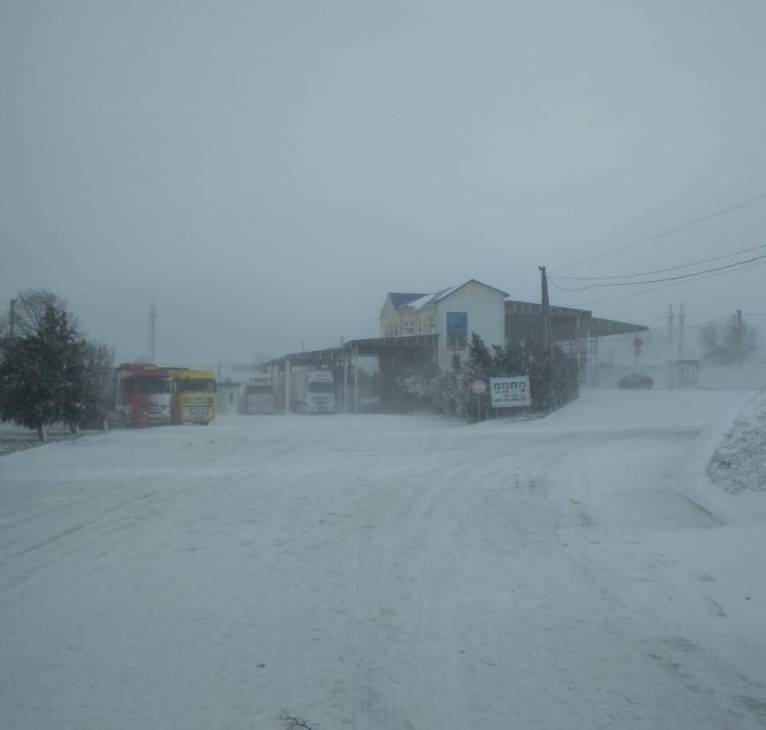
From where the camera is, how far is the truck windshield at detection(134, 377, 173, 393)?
34.1 metres

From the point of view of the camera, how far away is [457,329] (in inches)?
1960

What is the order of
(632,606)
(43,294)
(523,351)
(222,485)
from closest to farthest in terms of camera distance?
(632,606), (222,485), (523,351), (43,294)

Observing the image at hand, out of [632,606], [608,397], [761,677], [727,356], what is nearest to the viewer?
[761,677]

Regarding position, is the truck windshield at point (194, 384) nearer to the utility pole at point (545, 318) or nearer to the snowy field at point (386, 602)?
the utility pole at point (545, 318)

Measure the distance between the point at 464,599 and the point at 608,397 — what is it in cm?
3131

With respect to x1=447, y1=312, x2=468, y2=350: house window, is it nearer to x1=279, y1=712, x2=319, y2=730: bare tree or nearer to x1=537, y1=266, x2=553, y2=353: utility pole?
x1=537, y1=266, x2=553, y2=353: utility pole

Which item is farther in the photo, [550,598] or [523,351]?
[523,351]

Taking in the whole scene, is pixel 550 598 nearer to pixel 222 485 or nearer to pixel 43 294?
pixel 222 485

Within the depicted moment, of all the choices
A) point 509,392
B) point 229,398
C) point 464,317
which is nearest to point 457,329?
point 464,317

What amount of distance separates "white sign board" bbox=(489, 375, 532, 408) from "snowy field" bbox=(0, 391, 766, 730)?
56.1ft

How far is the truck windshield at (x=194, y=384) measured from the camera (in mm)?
36688

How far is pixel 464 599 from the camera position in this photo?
22.4 feet

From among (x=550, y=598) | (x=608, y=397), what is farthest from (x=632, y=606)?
(x=608, y=397)

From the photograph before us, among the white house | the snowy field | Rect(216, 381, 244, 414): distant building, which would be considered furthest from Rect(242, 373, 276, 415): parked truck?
the snowy field
